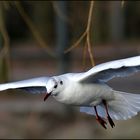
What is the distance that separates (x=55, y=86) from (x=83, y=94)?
0.07 metres

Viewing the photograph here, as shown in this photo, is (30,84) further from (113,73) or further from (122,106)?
(122,106)

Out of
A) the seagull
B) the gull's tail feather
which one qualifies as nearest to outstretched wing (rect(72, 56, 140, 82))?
the seagull

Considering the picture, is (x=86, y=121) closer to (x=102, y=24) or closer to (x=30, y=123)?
(x=30, y=123)

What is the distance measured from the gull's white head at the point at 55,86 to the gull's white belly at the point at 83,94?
0.5 inches

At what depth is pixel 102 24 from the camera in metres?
9.16

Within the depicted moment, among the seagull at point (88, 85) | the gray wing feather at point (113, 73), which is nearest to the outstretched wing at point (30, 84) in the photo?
the seagull at point (88, 85)

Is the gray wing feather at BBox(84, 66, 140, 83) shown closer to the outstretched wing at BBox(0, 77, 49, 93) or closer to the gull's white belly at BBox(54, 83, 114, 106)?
the gull's white belly at BBox(54, 83, 114, 106)

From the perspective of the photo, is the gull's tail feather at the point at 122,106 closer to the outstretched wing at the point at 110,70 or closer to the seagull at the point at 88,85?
Result: the seagull at the point at 88,85

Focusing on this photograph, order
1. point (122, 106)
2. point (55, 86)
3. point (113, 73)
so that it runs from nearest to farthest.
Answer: point (55, 86) < point (113, 73) < point (122, 106)

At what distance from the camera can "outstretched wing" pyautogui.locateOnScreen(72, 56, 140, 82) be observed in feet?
6.02

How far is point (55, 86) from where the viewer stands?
6.28 ft

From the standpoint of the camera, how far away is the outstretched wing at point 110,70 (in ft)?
6.02

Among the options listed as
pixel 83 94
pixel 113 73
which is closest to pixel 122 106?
pixel 113 73

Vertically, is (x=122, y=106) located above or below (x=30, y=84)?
below
